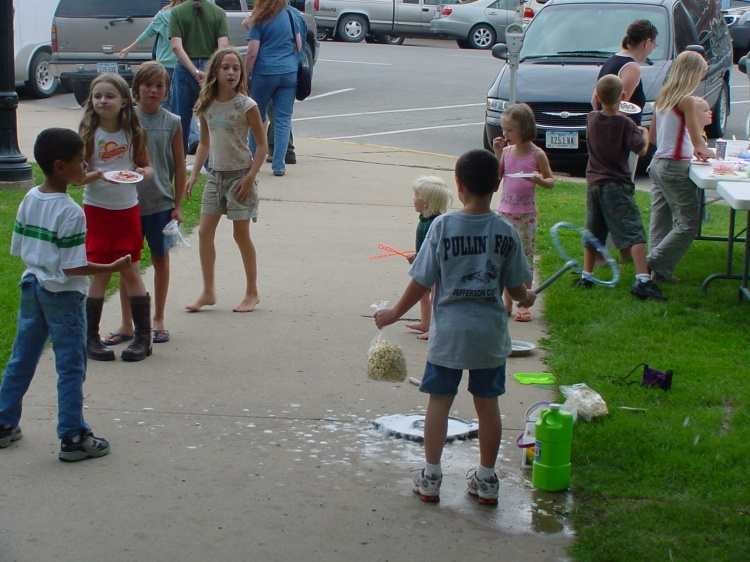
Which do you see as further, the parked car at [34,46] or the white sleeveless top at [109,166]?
the parked car at [34,46]

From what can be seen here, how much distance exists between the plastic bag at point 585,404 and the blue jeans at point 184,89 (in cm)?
695

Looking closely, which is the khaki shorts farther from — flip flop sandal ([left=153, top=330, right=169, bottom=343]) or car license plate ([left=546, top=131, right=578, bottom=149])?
car license plate ([left=546, top=131, right=578, bottom=149])

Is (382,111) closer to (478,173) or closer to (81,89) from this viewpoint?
(81,89)

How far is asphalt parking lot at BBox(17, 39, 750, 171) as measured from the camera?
16.3 metres

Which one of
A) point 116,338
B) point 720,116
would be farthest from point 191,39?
point 720,116

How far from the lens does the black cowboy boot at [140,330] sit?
6480mm

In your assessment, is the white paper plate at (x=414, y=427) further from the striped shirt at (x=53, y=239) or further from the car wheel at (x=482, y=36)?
the car wheel at (x=482, y=36)

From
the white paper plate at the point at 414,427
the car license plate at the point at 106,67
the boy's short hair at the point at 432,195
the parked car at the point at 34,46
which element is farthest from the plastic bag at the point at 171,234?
the parked car at the point at 34,46

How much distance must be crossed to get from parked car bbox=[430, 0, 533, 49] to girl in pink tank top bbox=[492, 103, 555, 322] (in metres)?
23.1

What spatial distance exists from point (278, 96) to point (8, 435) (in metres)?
7.11

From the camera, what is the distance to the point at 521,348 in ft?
22.7

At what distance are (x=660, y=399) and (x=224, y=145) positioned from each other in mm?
3005

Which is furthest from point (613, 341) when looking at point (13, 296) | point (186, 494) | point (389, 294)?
point (13, 296)

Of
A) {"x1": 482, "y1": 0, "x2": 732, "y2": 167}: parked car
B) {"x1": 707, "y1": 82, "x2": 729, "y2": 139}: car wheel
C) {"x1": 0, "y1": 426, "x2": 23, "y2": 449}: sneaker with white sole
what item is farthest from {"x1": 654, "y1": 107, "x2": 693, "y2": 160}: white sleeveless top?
{"x1": 707, "y1": 82, "x2": 729, "y2": 139}: car wheel
